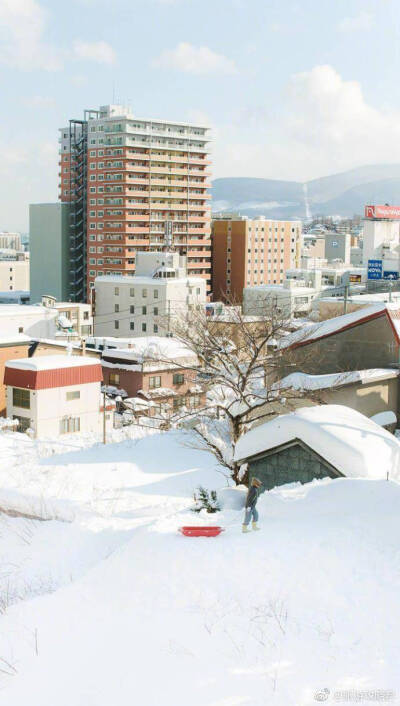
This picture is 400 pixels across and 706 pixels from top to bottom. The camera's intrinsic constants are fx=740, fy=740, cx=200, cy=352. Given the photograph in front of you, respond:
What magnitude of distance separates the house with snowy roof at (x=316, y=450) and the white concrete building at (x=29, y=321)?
34574 millimetres

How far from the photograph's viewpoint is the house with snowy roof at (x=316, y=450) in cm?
1197

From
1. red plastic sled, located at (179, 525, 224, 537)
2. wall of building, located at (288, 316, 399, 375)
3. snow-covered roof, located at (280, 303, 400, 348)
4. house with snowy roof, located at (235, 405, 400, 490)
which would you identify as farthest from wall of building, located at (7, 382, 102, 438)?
red plastic sled, located at (179, 525, 224, 537)

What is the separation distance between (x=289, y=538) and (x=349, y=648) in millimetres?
2585

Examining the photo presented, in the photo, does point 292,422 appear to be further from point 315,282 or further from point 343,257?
point 343,257

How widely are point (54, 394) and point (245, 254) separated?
185ft

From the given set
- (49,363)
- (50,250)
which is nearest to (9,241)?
(50,250)

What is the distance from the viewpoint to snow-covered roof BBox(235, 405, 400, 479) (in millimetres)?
11922

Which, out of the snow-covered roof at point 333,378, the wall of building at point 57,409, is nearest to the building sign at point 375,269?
the wall of building at point 57,409

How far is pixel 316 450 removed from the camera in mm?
12156

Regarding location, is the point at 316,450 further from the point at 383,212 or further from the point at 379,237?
the point at 383,212

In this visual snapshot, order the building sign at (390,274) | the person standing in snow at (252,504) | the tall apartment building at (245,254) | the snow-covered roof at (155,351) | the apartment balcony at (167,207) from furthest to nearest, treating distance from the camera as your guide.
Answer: the tall apartment building at (245,254)
the apartment balcony at (167,207)
the building sign at (390,274)
the snow-covered roof at (155,351)
the person standing in snow at (252,504)

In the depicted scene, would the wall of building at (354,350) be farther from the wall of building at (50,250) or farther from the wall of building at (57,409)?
the wall of building at (50,250)

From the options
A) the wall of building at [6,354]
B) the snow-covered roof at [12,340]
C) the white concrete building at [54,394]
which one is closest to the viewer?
the white concrete building at [54,394]

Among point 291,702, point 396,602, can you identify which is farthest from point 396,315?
point 291,702
